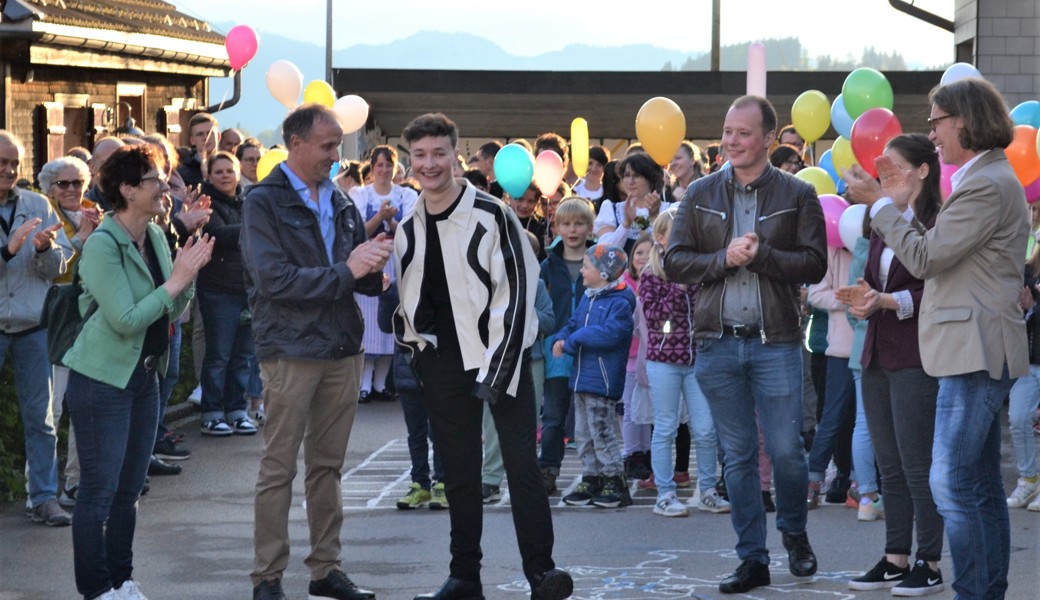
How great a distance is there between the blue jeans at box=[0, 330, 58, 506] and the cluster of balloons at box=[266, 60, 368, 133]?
22.9 ft

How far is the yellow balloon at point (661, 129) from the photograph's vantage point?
1267 centimetres

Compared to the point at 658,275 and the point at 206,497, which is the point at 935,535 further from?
the point at 206,497

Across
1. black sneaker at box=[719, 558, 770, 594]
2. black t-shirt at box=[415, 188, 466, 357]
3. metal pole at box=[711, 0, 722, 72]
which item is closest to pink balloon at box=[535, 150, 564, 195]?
black t-shirt at box=[415, 188, 466, 357]

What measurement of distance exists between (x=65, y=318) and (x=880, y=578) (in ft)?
13.1

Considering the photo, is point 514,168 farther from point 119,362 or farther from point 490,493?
point 119,362

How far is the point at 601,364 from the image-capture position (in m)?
9.28

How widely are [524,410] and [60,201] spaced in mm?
4052

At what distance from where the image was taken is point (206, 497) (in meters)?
9.57

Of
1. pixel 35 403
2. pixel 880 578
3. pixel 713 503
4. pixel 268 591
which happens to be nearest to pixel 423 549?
pixel 268 591

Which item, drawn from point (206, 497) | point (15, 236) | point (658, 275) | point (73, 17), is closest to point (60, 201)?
point (15, 236)

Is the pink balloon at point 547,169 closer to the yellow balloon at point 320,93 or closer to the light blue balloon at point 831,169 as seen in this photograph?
the light blue balloon at point 831,169

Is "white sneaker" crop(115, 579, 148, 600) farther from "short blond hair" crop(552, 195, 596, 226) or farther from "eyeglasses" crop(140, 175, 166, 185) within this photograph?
"short blond hair" crop(552, 195, 596, 226)

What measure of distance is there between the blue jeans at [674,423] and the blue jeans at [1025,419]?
185 cm

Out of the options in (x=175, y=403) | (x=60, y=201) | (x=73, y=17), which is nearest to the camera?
(x=60, y=201)
